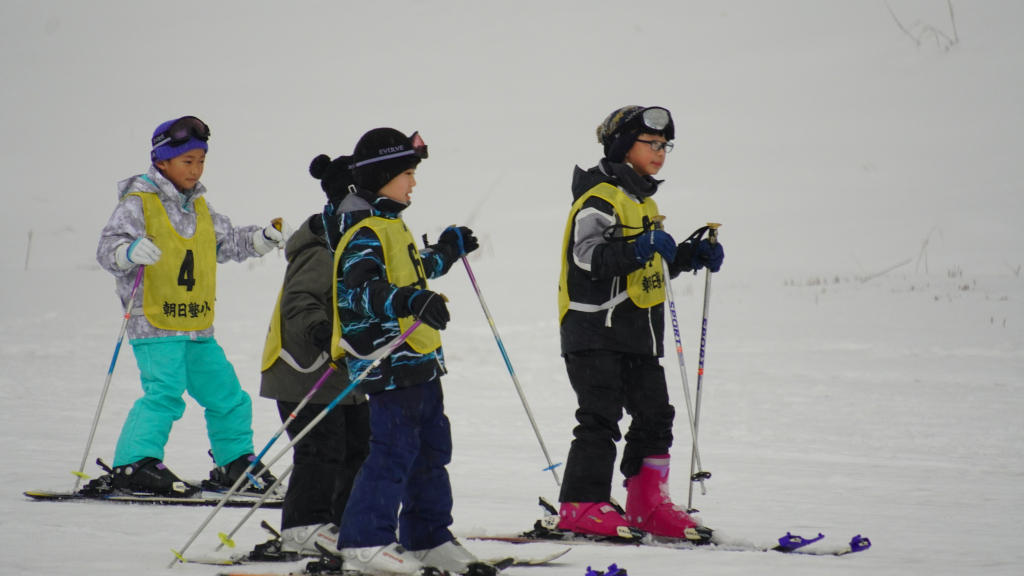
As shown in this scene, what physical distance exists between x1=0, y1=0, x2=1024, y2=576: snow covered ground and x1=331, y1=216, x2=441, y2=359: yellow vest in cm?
88

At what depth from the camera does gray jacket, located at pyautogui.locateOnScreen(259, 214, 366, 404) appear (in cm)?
352

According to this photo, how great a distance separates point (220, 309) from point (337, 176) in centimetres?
799

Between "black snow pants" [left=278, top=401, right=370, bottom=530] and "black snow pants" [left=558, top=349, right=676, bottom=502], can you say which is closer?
"black snow pants" [left=278, top=401, right=370, bottom=530]

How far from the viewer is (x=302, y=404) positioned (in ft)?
11.0

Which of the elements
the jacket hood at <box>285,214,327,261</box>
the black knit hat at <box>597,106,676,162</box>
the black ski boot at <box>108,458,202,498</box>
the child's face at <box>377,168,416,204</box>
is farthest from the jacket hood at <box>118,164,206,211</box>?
the black knit hat at <box>597,106,676,162</box>

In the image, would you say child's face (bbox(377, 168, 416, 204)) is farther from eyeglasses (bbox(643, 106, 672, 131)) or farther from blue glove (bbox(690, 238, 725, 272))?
blue glove (bbox(690, 238, 725, 272))

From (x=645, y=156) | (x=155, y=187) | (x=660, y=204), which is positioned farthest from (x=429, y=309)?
(x=660, y=204)

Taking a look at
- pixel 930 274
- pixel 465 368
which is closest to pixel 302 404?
pixel 465 368

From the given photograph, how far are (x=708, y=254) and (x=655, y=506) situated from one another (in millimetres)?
1065

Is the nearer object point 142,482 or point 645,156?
point 645,156

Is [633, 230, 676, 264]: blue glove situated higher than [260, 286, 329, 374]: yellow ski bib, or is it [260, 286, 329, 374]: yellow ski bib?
[633, 230, 676, 264]: blue glove

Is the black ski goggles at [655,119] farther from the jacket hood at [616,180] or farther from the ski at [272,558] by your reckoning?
the ski at [272,558]

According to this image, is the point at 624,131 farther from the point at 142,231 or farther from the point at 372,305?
the point at 142,231

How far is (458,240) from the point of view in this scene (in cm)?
334
